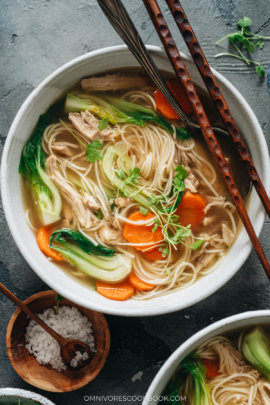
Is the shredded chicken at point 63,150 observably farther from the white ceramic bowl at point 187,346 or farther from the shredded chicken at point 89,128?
the white ceramic bowl at point 187,346

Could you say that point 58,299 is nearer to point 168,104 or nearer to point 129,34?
point 168,104

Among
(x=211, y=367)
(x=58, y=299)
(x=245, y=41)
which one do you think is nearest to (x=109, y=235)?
(x=58, y=299)

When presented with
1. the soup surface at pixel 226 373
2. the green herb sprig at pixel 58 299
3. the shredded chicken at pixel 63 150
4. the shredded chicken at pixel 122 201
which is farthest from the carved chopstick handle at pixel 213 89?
the green herb sprig at pixel 58 299

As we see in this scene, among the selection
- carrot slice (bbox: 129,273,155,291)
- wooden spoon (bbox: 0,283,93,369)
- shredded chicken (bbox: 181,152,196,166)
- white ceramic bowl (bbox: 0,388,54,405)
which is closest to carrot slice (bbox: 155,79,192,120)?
shredded chicken (bbox: 181,152,196,166)

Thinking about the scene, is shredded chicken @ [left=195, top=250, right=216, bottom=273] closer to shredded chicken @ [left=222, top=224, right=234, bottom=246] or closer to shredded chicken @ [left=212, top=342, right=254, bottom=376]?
shredded chicken @ [left=222, top=224, right=234, bottom=246]

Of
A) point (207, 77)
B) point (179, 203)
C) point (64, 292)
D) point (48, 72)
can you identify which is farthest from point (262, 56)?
point (64, 292)

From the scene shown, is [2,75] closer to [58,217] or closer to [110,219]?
[58,217]

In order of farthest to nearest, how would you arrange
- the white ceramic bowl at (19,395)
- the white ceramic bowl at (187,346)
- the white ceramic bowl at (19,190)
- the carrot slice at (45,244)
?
the carrot slice at (45,244) → the white ceramic bowl at (19,395) → the white ceramic bowl at (19,190) → the white ceramic bowl at (187,346)
